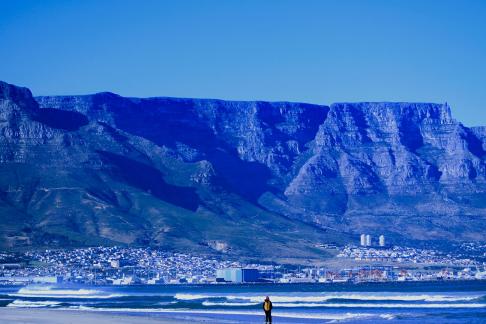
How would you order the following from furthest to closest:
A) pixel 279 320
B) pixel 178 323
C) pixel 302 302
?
→ pixel 302 302
pixel 279 320
pixel 178 323

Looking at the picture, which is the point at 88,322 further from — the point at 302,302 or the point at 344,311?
the point at 302,302

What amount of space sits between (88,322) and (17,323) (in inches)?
265

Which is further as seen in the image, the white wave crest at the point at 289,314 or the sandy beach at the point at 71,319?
the white wave crest at the point at 289,314

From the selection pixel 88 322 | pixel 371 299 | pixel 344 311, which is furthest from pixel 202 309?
pixel 88 322

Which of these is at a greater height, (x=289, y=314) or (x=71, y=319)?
(x=289, y=314)

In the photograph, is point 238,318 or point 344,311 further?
point 344,311

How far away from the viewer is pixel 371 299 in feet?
530

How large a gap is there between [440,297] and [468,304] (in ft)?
70.8

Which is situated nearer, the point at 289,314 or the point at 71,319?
the point at 71,319

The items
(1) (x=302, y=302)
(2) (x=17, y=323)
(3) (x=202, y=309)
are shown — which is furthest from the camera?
(1) (x=302, y=302)

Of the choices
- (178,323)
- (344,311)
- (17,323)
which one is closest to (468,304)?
(344,311)

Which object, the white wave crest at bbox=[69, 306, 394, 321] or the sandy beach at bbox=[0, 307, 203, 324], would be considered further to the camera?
the white wave crest at bbox=[69, 306, 394, 321]

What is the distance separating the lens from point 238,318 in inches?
4584

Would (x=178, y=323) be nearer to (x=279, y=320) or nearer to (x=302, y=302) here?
(x=279, y=320)
